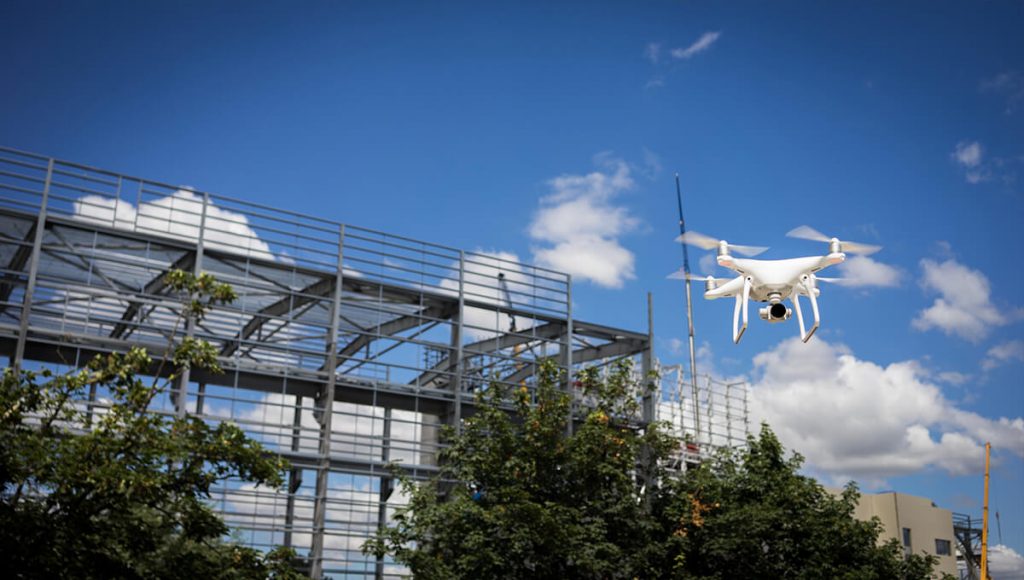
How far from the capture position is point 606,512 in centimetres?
3066

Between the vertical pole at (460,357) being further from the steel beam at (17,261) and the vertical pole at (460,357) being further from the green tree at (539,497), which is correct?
the steel beam at (17,261)

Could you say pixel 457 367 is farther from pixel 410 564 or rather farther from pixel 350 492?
pixel 410 564

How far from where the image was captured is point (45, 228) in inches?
1173

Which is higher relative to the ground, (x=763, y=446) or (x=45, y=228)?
(x=45, y=228)

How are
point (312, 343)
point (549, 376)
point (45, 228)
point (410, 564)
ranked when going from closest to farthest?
point (410, 564) < point (45, 228) < point (549, 376) < point (312, 343)

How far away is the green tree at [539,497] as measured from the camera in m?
28.1

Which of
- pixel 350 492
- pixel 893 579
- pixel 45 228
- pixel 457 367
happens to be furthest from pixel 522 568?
pixel 45 228

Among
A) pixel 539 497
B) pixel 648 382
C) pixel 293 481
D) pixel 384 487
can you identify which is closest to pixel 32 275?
pixel 293 481

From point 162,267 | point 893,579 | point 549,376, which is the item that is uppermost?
point 162,267

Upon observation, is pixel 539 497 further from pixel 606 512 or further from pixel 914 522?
pixel 914 522

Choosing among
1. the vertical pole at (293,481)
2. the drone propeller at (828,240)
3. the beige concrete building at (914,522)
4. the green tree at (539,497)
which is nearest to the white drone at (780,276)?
the drone propeller at (828,240)

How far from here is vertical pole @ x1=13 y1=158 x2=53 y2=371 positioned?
91.5 ft

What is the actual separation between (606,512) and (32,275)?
16397 mm

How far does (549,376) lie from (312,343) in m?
9.08
